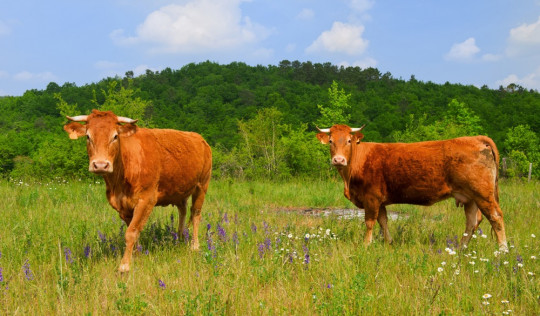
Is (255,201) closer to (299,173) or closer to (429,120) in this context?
(299,173)

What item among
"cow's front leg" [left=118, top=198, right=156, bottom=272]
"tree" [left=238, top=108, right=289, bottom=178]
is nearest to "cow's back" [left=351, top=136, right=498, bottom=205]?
"cow's front leg" [left=118, top=198, right=156, bottom=272]

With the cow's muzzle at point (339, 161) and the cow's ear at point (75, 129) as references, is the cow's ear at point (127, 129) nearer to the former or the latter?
the cow's ear at point (75, 129)

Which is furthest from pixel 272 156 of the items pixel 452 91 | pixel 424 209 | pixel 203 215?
pixel 452 91

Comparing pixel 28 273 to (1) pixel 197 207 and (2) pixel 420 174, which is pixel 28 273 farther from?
(2) pixel 420 174

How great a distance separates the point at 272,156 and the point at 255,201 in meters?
11.4

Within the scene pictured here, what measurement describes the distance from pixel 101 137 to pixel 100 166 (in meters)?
0.38

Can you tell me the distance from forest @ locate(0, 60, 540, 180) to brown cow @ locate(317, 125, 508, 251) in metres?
11.7

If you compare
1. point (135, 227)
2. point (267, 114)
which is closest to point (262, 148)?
point (267, 114)

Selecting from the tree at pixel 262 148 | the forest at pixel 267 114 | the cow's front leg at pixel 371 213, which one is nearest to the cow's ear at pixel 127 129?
the cow's front leg at pixel 371 213

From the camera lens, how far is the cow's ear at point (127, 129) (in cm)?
467

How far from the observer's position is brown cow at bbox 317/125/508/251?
5.84m

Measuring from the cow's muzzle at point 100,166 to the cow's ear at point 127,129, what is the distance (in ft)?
1.92

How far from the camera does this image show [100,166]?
4.12 m

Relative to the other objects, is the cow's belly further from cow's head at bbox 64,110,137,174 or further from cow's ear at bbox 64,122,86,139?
cow's ear at bbox 64,122,86,139
